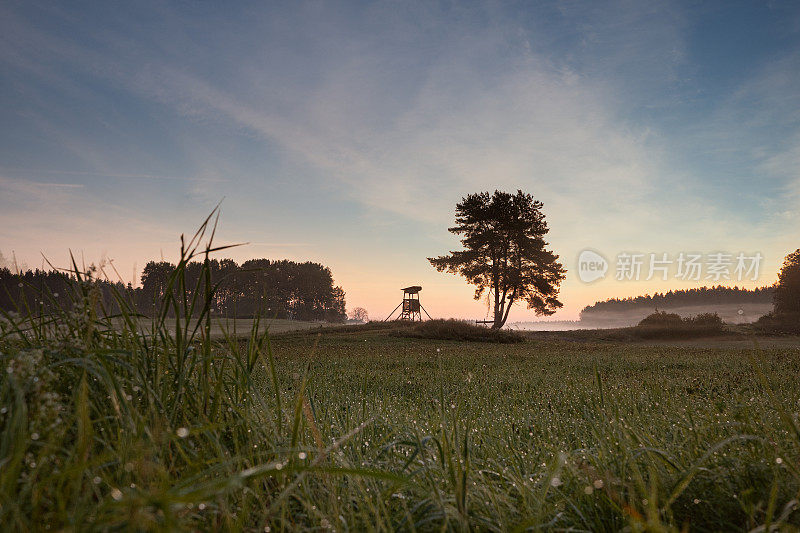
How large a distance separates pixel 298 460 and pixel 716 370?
27.6 ft

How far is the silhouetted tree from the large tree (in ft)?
63.4

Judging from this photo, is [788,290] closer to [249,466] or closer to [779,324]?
[779,324]

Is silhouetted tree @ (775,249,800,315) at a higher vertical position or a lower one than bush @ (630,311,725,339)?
higher

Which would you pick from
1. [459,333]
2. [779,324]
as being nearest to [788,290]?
[779,324]

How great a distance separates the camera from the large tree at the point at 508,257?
33750mm

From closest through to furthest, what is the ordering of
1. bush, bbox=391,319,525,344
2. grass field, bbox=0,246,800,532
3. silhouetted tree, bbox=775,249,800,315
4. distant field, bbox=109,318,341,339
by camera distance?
grass field, bbox=0,246,800,532
distant field, bbox=109,318,341,339
bush, bbox=391,319,525,344
silhouetted tree, bbox=775,249,800,315

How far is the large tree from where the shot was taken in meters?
33.8

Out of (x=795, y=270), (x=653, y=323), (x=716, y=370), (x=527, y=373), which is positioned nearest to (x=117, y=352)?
(x=527, y=373)

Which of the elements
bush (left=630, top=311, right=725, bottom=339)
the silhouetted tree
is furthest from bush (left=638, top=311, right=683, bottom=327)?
the silhouetted tree

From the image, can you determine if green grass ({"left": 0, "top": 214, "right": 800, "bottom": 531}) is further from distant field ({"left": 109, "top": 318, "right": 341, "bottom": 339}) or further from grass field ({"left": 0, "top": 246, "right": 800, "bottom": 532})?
distant field ({"left": 109, "top": 318, "right": 341, "bottom": 339})

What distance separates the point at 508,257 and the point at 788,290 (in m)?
24.1

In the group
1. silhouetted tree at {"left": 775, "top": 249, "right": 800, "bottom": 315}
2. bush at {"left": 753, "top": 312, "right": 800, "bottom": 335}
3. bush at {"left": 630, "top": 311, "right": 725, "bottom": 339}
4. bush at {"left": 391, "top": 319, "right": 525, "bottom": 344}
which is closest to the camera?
bush at {"left": 391, "top": 319, "right": 525, "bottom": 344}

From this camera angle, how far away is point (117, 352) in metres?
1.63

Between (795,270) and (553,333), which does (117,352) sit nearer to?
(553,333)
